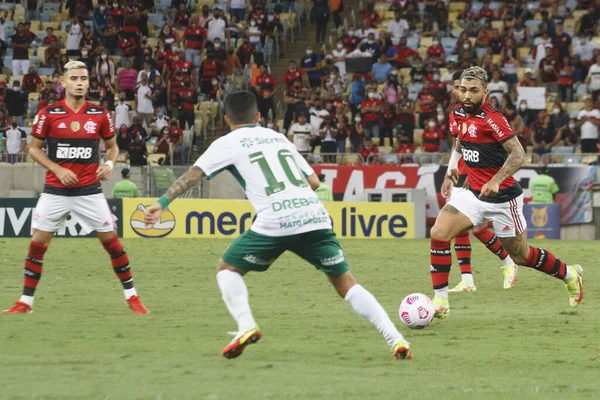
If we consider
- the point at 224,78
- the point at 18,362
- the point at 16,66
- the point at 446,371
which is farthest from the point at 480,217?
the point at 16,66

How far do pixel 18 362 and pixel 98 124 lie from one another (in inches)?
152

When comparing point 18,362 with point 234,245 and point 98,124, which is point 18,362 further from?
point 98,124

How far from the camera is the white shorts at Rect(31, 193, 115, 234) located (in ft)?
37.3

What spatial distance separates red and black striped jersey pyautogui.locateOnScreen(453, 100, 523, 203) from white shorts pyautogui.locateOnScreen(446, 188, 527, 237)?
8 centimetres

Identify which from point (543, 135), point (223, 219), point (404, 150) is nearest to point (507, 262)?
point (223, 219)

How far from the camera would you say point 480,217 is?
39.3 feet

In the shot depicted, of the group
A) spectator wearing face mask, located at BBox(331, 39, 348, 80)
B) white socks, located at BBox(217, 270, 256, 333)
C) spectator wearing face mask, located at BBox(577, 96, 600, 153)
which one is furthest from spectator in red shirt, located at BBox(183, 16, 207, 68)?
white socks, located at BBox(217, 270, 256, 333)

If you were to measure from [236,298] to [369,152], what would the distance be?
69.4ft

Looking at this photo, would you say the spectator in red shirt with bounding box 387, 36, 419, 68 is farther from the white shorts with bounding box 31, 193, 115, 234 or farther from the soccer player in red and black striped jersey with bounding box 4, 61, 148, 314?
the white shorts with bounding box 31, 193, 115, 234

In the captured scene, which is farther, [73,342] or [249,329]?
[73,342]

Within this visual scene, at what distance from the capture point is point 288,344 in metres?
9.39

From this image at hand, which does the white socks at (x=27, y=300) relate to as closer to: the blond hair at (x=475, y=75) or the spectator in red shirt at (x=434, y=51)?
the blond hair at (x=475, y=75)

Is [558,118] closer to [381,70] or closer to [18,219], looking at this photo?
[381,70]

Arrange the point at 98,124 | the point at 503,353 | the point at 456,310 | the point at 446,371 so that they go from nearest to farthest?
the point at 446,371
the point at 503,353
the point at 98,124
the point at 456,310
